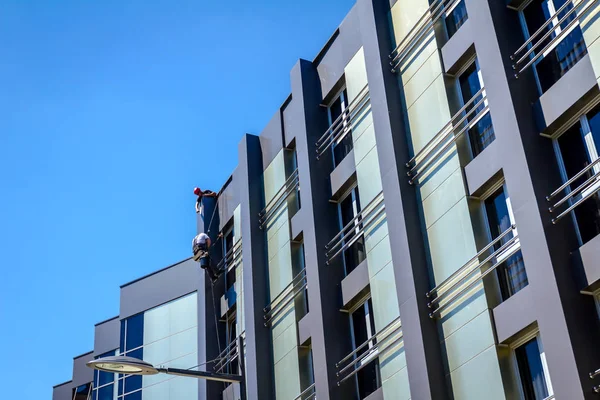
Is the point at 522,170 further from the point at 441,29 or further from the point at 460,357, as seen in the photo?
the point at 441,29

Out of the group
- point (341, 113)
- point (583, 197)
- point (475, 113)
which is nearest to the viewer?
point (583, 197)

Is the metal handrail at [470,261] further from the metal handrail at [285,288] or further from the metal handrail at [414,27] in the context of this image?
the metal handrail at [285,288]

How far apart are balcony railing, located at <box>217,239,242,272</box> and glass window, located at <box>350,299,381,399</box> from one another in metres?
9.16

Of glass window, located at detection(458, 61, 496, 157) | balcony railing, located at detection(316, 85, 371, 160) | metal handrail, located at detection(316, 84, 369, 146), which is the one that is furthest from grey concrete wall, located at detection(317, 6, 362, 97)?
glass window, located at detection(458, 61, 496, 157)

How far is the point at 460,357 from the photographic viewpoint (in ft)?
72.8

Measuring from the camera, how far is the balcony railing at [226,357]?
35.6 m

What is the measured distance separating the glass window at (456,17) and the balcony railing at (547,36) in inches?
125

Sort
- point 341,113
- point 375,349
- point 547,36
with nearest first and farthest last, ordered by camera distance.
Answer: point 547,36, point 375,349, point 341,113

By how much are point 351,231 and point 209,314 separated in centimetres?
1166

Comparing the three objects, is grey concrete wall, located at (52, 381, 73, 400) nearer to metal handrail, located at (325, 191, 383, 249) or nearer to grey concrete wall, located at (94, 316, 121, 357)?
grey concrete wall, located at (94, 316, 121, 357)

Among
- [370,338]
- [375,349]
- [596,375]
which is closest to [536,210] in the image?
[596,375]

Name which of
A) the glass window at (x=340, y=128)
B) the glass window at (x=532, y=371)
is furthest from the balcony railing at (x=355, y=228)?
the glass window at (x=532, y=371)

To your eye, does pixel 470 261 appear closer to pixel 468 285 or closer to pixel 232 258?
pixel 468 285

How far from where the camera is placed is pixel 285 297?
3169cm
